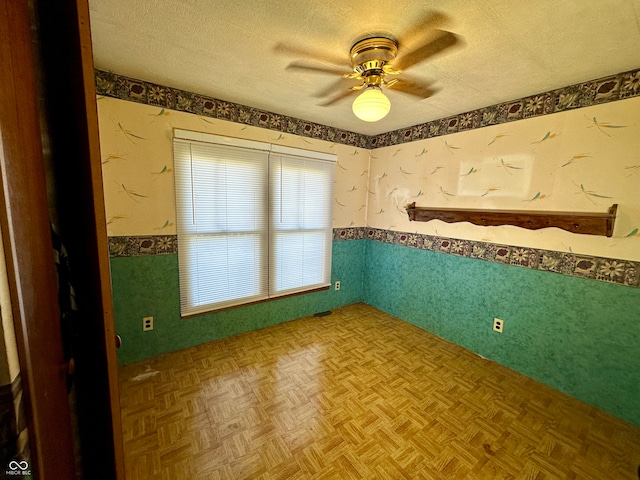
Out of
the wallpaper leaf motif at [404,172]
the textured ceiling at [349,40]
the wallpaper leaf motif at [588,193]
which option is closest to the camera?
the textured ceiling at [349,40]

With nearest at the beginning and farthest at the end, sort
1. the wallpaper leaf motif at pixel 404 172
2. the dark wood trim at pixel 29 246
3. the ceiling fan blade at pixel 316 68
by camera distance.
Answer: the dark wood trim at pixel 29 246
the ceiling fan blade at pixel 316 68
the wallpaper leaf motif at pixel 404 172

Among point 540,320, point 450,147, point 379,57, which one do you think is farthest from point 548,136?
point 379,57

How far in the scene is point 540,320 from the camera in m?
2.12

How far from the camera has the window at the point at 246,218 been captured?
234 cm

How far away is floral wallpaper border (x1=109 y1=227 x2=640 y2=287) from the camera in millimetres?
1783

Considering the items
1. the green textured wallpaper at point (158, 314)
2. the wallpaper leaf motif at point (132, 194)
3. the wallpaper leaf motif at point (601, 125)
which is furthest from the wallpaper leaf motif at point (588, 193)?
the wallpaper leaf motif at point (132, 194)

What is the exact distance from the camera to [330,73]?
5.78 ft

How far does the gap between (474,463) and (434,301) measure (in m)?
1.58

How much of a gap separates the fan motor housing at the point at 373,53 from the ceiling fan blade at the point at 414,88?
42cm

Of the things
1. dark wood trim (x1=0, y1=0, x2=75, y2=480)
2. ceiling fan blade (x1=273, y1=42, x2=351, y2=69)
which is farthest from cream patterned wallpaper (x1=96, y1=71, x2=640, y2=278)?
dark wood trim (x1=0, y1=0, x2=75, y2=480)

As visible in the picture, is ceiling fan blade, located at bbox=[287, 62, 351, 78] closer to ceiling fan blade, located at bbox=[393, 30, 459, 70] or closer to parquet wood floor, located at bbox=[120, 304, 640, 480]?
ceiling fan blade, located at bbox=[393, 30, 459, 70]

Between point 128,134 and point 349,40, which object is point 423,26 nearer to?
point 349,40

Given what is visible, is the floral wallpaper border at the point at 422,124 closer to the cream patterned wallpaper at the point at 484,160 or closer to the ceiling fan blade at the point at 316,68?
the cream patterned wallpaper at the point at 484,160

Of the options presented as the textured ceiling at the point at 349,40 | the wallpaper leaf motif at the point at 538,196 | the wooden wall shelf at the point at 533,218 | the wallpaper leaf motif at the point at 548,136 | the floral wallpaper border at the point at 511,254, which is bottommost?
the floral wallpaper border at the point at 511,254
